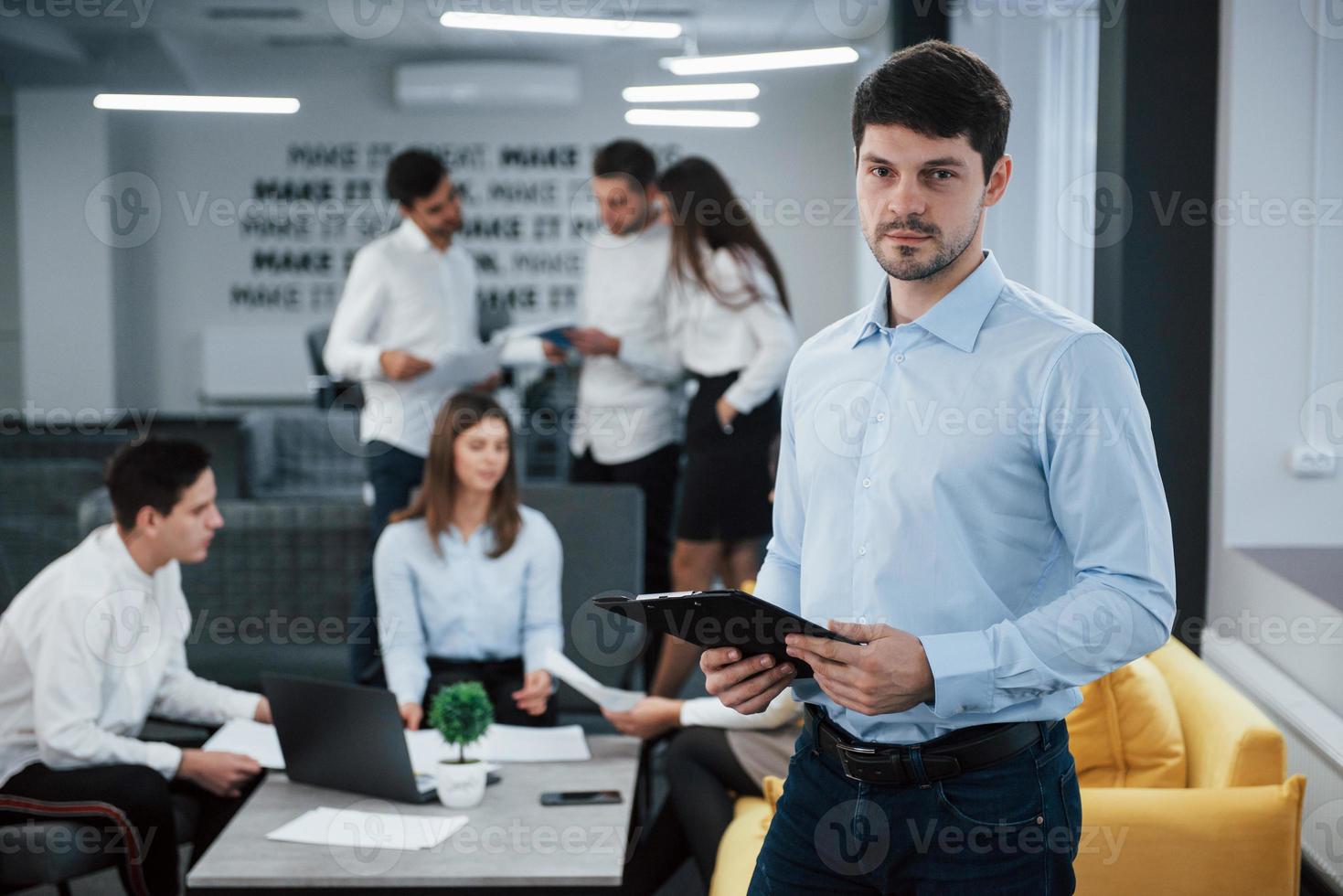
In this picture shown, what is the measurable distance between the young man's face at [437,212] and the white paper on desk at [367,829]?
6.54 ft

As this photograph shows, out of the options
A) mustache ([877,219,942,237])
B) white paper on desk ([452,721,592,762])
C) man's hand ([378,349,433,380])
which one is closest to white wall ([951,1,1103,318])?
man's hand ([378,349,433,380])

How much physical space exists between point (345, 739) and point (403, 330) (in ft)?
5.86

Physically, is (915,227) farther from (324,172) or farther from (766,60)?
(324,172)

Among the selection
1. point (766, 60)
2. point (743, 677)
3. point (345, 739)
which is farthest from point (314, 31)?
point (743, 677)

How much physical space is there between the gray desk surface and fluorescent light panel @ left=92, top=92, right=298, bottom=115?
7829 millimetres

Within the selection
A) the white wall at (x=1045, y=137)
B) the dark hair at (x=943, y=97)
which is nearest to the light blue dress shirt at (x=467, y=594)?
the dark hair at (x=943, y=97)

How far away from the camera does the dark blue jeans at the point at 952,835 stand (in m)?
1.33

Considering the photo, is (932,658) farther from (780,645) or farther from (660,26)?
(660,26)

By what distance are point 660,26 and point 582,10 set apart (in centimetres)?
115

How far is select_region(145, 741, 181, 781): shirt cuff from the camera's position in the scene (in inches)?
97.7

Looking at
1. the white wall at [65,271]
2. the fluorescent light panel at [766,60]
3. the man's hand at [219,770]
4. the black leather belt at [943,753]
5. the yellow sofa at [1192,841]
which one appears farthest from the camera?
the white wall at [65,271]

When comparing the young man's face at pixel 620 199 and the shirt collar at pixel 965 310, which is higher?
the young man's face at pixel 620 199

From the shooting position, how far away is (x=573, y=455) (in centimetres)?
393

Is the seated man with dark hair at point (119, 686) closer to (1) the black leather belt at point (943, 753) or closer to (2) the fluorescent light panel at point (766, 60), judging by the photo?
(1) the black leather belt at point (943, 753)
